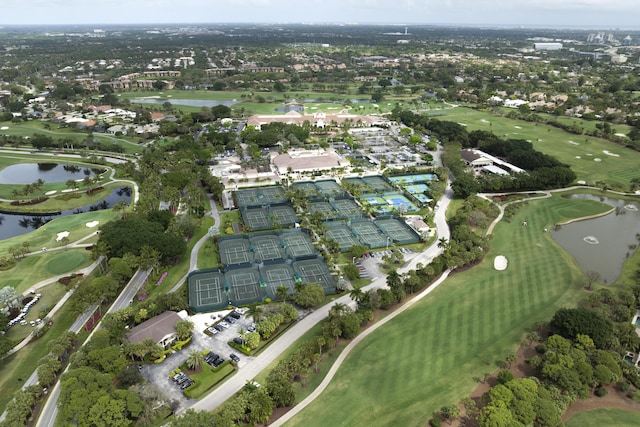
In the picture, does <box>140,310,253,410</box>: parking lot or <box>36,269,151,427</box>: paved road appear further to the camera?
<box>140,310,253,410</box>: parking lot

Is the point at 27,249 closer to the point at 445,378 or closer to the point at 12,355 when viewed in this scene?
the point at 12,355

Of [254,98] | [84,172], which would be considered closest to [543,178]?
[84,172]

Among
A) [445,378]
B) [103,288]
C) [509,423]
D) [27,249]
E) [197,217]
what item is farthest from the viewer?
[197,217]

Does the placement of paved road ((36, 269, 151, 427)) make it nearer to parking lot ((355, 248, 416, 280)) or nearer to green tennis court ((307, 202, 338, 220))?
green tennis court ((307, 202, 338, 220))

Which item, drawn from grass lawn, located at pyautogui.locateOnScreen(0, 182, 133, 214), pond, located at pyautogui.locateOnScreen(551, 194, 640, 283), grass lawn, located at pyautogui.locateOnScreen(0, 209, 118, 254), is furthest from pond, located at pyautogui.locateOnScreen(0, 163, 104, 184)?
pond, located at pyautogui.locateOnScreen(551, 194, 640, 283)

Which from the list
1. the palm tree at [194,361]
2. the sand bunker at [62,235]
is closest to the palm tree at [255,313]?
the palm tree at [194,361]

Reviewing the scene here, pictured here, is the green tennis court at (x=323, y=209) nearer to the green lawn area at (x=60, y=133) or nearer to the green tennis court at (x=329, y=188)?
the green tennis court at (x=329, y=188)
